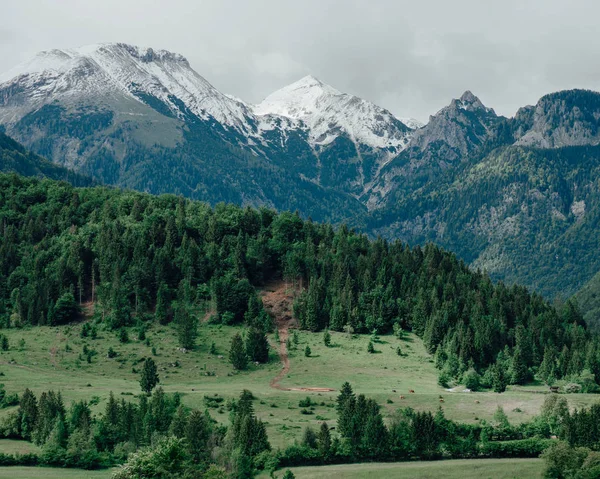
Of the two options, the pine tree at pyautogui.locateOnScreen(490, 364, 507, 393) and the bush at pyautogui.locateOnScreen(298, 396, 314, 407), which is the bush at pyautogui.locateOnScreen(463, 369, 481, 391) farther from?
the bush at pyautogui.locateOnScreen(298, 396, 314, 407)

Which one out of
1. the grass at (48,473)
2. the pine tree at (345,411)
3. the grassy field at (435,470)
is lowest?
the grass at (48,473)

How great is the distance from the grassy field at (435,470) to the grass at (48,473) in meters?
26.0

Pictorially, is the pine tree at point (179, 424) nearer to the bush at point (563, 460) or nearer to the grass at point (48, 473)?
the grass at point (48, 473)

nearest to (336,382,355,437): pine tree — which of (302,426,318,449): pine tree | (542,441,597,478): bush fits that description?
(302,426,318,449): pine tree

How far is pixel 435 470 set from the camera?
13775 cm

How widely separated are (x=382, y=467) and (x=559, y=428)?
3461cm

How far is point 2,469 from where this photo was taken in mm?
135875

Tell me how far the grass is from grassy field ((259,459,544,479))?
2596 cm

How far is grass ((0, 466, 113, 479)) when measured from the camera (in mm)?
132250

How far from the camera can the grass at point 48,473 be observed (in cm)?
13225

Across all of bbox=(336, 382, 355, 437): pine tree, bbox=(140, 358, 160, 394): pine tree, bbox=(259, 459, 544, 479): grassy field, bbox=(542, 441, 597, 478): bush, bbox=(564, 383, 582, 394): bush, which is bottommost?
bbox=(259, 459, 544, 479): grassy field

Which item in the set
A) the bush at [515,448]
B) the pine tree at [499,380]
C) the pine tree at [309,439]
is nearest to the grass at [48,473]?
the pine tree at [309,439]

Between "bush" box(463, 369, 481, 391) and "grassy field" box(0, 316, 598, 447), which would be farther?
"bush" box(463, 369, 481, 391)

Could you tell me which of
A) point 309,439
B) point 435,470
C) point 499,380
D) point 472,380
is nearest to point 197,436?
point 309,439
